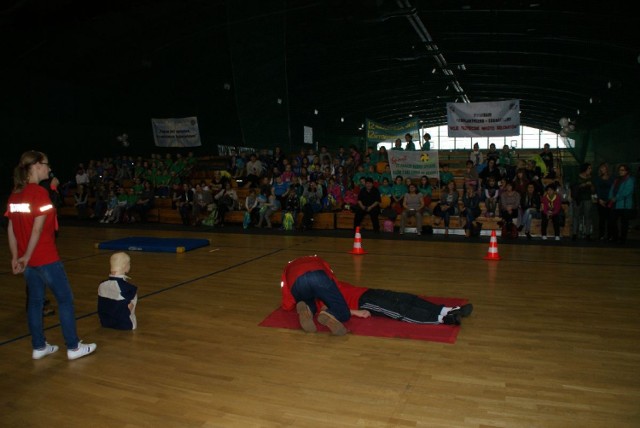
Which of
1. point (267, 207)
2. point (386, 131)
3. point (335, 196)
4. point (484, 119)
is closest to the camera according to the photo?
point (267, 207)

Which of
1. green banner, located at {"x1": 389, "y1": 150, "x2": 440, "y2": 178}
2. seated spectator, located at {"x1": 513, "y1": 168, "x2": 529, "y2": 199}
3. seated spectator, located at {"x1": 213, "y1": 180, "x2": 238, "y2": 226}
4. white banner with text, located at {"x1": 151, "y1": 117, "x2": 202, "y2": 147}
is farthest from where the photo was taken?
white banner with text, located at {"x1": 151, "y1": 117, "x2": 202, "y2": 147}

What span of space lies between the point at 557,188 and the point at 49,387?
982 cm

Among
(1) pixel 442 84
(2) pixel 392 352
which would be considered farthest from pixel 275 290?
(1) pixel 442 84

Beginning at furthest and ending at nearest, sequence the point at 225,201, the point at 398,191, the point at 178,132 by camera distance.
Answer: the point at 178,132
the point at 225,201
the point at 398,191

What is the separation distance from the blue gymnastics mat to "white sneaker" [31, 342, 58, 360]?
470 cm

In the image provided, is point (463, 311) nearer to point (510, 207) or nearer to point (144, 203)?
point (510, 207)

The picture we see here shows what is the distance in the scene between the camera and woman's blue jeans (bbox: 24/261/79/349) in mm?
3318

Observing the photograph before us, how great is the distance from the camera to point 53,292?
340cm

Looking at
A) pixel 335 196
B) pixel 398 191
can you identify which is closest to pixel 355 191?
pixel 335 196

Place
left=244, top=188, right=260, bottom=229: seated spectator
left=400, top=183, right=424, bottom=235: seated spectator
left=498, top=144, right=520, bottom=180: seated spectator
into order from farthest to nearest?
left=244, top=188, right=260, bottom=229: seated spectator < left=498, top=144, right=520, bottom=180: seated spectator < left=400, top=183, right=424, bottom=235: seated spectator

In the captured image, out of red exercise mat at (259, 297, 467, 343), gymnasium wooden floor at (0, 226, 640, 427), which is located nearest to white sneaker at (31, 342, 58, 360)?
gymnasium wooden floor at (0, 226, 640, 427)

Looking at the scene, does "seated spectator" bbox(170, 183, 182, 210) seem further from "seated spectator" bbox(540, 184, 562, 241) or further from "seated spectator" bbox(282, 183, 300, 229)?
"seated spectator" bbox(540, 184, 562, 241)

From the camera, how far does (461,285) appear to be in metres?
5.83

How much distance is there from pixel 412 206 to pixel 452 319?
698cm
